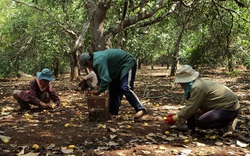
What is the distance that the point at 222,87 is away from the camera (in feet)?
15.5

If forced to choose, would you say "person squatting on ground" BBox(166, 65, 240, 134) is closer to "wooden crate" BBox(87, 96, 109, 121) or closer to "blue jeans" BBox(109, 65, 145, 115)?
"blue jeans" BBox(109, 65, 145, 115)

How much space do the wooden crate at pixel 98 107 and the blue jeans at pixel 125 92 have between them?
422mm

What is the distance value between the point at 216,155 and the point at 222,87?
122 centimetres

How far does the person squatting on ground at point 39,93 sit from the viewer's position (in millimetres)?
6375

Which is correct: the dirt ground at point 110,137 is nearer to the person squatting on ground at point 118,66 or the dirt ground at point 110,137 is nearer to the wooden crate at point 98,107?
the wooden crate at point 98,107

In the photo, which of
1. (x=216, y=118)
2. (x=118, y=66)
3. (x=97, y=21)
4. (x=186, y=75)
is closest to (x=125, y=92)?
(x=118, y=66)

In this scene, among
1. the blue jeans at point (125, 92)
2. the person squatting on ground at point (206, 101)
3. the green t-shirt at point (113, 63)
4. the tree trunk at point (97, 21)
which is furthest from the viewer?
the tree trunk at point (97, 21)

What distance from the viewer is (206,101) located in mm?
4691

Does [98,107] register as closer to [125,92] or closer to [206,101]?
[125,92]

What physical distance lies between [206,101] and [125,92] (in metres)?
1.67

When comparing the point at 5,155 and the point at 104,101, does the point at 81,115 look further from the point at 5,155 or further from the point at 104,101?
the point at 5,155

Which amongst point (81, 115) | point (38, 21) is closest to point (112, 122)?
point (81, 115)

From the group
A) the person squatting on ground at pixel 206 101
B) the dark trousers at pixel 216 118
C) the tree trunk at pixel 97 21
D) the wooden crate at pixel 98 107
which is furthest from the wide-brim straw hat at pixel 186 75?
the tree trunk at pixel 97 21

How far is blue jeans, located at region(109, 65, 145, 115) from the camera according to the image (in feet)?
19.0
